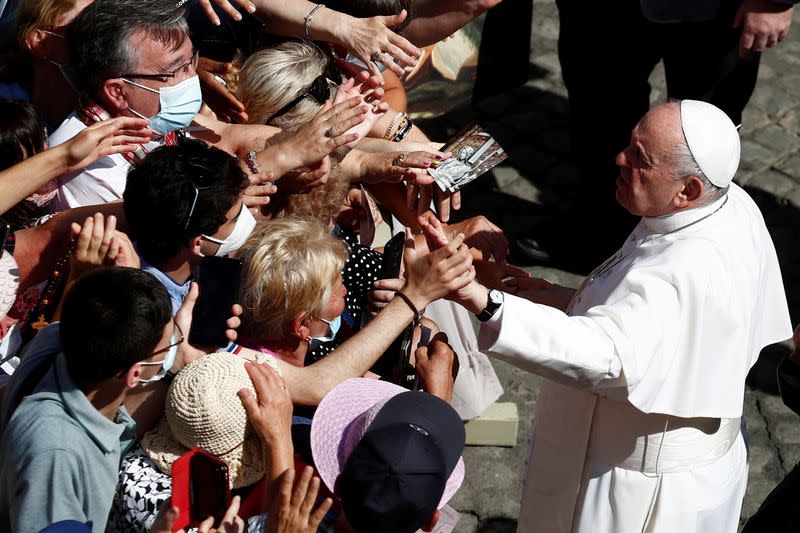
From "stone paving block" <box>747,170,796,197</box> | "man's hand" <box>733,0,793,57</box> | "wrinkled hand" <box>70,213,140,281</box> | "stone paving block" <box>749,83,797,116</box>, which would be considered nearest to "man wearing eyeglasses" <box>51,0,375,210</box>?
"wrinkled hand" <box>70,213,140,281</box>

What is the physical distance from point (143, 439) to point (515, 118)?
4619 mm

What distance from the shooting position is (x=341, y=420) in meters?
2.82

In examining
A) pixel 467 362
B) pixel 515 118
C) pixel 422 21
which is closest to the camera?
pixel 467 362

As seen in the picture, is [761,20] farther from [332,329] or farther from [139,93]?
[139,93]

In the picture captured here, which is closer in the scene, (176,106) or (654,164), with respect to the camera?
(654,164)

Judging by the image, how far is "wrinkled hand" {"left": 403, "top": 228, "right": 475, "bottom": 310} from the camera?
3078 millimetres

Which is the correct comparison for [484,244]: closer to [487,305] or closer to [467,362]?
[467,362]

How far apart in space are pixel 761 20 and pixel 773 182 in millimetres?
1673

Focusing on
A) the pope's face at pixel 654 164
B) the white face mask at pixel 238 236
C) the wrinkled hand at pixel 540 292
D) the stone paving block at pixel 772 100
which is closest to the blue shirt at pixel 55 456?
the white face mask at pixel 238 236

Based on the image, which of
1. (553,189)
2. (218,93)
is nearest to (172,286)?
(218,93)

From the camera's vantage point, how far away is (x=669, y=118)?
315cm

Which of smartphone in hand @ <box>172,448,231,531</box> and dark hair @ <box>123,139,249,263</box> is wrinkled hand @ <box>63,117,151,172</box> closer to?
dark hair @ <box>123,139,249,263</box>

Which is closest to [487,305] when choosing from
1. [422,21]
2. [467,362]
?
[467,362]

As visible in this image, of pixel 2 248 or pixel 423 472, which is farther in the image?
pixel 2 248
